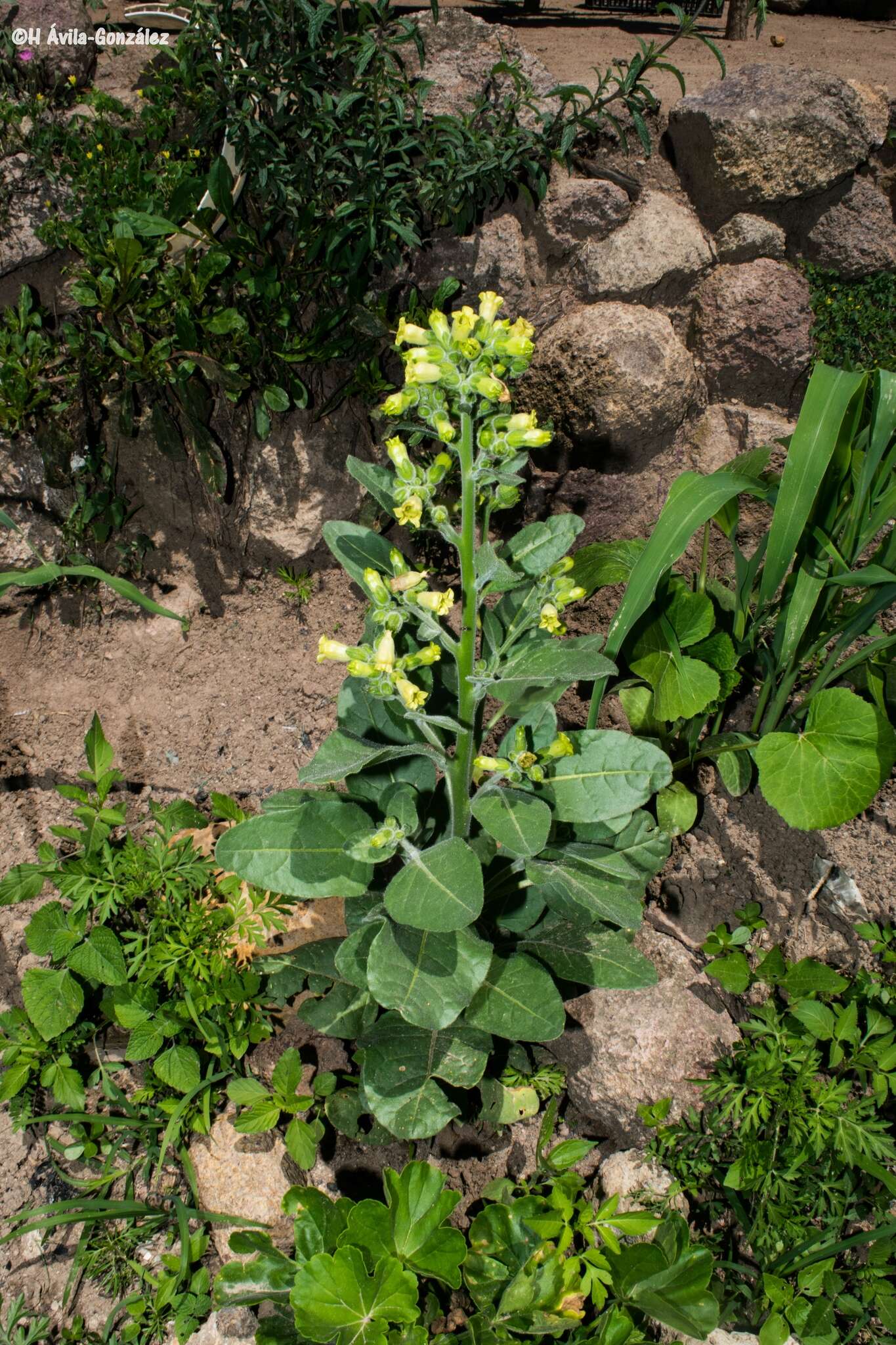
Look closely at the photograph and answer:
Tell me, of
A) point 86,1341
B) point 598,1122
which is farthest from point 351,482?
point 86,1341

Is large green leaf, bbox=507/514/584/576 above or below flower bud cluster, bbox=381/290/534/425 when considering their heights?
below

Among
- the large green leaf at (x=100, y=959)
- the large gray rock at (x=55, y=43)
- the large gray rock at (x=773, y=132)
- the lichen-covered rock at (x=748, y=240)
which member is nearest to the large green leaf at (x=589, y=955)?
the large green leaf at (x=100, y=959)

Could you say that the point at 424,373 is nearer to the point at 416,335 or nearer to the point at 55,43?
the point at 416,335

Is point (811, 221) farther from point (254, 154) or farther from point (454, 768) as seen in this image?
point (454, 768)

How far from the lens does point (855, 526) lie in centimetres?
213

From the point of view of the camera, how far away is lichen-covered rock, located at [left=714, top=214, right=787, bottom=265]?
9.89 feet

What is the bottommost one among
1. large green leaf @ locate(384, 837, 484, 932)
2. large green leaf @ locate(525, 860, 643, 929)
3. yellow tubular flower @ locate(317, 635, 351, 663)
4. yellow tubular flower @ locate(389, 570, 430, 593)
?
large green leaf @ locate(525, 860, 643, 929)

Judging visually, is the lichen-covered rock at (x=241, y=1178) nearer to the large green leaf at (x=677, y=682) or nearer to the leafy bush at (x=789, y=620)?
the leafy bush at (x=789, y=620)

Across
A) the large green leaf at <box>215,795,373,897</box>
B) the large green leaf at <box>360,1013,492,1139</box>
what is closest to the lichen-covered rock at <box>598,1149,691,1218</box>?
the large green leaf at <box>360,1013,492,1139</box>

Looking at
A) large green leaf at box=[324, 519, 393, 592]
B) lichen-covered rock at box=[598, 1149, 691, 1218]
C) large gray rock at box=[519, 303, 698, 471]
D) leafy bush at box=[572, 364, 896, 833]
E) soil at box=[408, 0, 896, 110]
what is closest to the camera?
large green leaf at box=[324, 519, 393, 592]

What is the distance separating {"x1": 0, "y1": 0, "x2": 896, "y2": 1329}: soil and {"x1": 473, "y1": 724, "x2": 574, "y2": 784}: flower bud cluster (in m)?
0.88

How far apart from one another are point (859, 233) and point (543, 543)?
215cm

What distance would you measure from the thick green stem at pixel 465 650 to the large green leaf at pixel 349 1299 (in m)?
0.79

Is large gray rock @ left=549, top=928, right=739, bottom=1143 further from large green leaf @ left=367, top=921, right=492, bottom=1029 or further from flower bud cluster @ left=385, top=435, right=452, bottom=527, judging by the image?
flower bud cluster @ left=385, top=435, right=452, bottom=527
